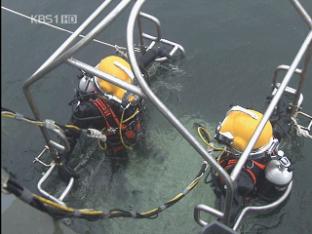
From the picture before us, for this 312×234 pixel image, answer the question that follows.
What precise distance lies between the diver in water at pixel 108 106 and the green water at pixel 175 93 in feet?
2.14

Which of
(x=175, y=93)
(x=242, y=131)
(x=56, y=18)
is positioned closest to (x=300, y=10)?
(x=242, y=131)

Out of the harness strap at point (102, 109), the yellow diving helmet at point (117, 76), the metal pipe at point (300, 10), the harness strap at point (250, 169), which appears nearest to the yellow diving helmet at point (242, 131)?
the harness strap at point (250, 169)

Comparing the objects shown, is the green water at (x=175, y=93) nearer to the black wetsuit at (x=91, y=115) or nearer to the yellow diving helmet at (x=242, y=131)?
the black wetsuit at (x=91, y=115)

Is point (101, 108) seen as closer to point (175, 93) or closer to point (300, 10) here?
point (175, 93)

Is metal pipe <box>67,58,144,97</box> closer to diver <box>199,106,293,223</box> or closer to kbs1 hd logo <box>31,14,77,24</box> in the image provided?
diver <box>199,106,293,223</box>

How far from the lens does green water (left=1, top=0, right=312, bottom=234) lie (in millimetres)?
5695

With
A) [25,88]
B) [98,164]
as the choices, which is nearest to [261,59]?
[98,164]

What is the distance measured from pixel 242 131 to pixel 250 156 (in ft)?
0.96

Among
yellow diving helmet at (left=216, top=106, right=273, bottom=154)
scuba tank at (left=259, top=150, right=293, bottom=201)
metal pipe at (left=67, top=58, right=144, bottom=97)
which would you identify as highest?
metal pipe at (left=67, top=58, right=144, bottom=97)

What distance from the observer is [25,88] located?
438 centimetres

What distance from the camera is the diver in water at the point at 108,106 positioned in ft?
17.8

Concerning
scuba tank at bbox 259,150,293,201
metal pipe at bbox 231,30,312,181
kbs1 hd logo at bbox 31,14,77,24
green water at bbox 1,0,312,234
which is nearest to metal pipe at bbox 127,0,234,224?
metal pipe at bbox 231,30,312,181

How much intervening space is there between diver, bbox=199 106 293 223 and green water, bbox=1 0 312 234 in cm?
93

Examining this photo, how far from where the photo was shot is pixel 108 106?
556 centimetres
